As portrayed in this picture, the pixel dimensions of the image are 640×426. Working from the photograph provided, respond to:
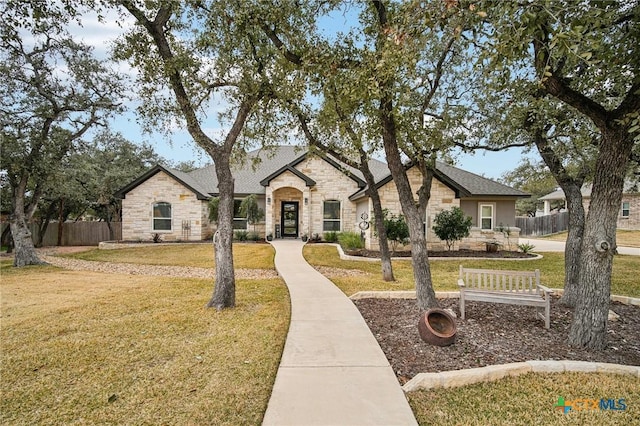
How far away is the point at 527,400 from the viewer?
10.9ft

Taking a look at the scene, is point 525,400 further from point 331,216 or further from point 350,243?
point 331,216

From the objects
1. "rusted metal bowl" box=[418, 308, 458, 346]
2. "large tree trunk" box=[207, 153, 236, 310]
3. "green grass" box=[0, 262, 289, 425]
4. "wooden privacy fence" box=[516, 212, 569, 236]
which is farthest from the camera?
"wooden privacy fence" box=[516, 212, 569, 236]

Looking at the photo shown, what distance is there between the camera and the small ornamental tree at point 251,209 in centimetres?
1903

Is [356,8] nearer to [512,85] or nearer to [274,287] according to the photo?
[512,85]

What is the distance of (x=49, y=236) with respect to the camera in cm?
2189

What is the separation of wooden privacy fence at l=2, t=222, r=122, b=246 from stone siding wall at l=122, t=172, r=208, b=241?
4668mm

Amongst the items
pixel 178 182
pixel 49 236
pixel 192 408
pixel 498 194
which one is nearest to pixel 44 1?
pixel 192 408

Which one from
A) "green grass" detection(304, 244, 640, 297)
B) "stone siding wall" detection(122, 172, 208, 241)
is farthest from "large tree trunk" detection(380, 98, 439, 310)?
"stone siding wall" detection(122, 172, 208, 241)

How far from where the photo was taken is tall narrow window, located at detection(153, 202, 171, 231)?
19.5 meters

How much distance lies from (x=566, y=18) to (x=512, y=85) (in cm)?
213

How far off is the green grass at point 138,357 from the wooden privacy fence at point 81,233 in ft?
53.4

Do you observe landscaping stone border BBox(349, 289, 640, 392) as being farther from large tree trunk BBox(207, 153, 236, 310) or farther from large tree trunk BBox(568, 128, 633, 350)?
large tree trunk BBox(207, 153, 236, 310)

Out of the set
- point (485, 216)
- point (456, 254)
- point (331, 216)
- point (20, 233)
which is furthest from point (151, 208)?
point (485, 216)

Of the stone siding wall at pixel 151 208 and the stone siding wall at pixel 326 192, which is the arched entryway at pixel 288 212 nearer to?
the stone siding wall at pixel 326 192
